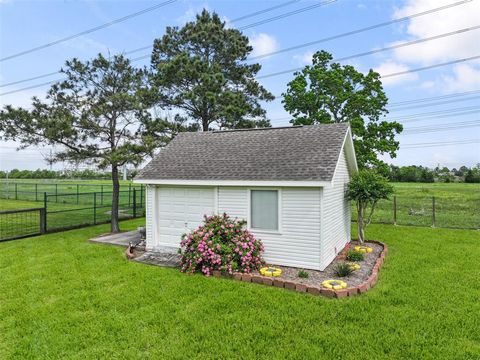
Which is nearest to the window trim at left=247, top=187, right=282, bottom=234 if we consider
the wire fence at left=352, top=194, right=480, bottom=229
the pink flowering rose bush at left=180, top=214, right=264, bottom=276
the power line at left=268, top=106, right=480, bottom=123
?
the pink flowering rose bush at left=180, top=214, right=264, bottom=276

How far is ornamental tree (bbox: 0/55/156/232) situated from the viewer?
33.8 feet

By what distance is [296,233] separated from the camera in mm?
7027

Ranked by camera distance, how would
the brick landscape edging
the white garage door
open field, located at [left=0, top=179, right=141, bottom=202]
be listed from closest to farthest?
1. the brick landscape edging
2. the white garage door
3. open field, located at [left=0, top=179, right=141, bottom=202]

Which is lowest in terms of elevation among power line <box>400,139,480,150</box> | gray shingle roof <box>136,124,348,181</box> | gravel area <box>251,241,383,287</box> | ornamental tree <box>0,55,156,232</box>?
gravel area <box>251,241,383,287</box>

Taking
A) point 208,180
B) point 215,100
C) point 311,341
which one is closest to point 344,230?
point 208,180

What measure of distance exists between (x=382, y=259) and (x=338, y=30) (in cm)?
891

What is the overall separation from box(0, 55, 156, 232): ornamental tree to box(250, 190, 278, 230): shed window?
576cm

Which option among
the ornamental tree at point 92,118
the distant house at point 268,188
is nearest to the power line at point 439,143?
the distant house at point 268,188

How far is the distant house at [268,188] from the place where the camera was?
22.7 feet

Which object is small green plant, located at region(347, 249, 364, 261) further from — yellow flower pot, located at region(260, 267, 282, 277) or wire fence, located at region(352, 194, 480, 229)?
wire fence, located at region(352, 194, 480, 229)

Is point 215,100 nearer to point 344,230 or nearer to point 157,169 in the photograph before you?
point 157,169

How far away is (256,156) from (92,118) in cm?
677

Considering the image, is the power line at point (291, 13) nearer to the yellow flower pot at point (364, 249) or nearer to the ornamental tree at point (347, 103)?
the ornamental tree at point (347, 103)

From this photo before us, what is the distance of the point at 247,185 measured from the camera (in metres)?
7.36
